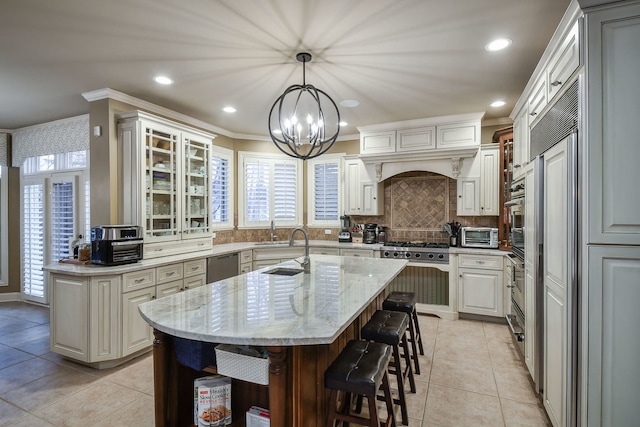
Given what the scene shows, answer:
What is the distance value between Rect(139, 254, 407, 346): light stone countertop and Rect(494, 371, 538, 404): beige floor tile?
130 centimetres

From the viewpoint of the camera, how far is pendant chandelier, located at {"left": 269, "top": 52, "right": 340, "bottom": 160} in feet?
8.25

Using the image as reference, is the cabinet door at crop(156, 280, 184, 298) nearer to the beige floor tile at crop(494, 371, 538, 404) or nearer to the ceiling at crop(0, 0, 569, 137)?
the ceiling at crop(0, 0, 569, 137)

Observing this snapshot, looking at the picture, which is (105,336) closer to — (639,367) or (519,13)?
(639,367)

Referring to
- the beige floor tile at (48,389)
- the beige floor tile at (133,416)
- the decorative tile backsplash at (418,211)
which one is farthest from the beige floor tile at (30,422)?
the decorative tile backsplash at (418,211)

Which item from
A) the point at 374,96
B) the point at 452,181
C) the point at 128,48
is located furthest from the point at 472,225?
the point at 128,48

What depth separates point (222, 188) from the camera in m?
5.29

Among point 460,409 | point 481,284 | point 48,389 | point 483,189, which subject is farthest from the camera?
point 483,189

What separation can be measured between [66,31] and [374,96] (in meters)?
2.82

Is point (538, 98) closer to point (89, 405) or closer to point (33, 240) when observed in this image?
point (89, 405)

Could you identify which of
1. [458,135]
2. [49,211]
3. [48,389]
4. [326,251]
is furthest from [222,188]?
[458,135]

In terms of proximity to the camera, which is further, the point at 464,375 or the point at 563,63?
the point at 464,375

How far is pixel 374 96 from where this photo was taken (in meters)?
3.71

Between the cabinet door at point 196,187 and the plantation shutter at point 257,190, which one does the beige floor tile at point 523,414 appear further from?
the plantation shutter at point 257,190

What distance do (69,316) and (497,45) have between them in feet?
14.6
